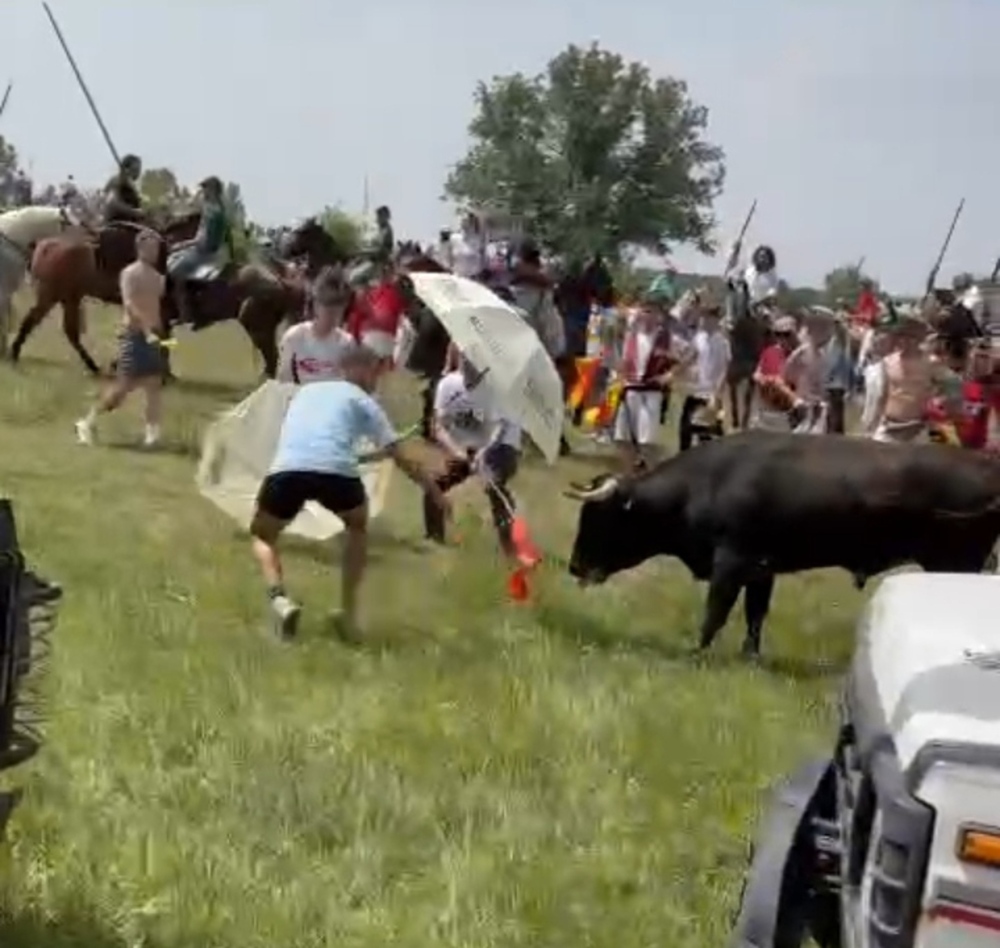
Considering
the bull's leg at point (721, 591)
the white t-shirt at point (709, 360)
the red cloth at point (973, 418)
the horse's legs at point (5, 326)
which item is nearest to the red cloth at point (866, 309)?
the white t-shirt at point (709, 360)

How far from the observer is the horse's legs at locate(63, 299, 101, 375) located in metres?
20.4

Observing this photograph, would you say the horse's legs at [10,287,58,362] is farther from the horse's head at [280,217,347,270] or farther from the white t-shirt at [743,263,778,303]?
the white t-shirt at [743,263,778,303]

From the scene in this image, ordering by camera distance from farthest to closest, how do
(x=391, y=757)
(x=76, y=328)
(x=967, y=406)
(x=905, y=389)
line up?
(x=76, y=328)
(x=967, y=406)
(x=905, y=389)
(x=391, y=757)

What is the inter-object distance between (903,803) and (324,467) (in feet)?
20.1

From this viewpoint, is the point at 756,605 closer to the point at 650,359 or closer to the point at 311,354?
the point at 311,354

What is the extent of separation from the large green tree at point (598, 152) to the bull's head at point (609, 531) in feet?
186

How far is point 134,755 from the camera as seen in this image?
280 inches

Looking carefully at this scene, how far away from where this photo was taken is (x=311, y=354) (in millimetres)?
12359

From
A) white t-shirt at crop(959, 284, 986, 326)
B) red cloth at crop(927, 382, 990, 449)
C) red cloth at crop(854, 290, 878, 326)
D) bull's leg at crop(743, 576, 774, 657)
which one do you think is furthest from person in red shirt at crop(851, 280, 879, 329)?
bull's leg at crop(743, 576, 774, 657)

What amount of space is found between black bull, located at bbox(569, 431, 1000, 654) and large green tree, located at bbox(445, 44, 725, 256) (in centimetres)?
5694

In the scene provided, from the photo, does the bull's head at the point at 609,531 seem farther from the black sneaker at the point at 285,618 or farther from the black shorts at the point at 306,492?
the black sneaker at the point at 285,618

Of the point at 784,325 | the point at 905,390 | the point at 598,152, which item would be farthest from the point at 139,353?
the point at 598,152

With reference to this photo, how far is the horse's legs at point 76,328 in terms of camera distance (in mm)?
20359

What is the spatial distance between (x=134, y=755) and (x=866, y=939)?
4.03 m
